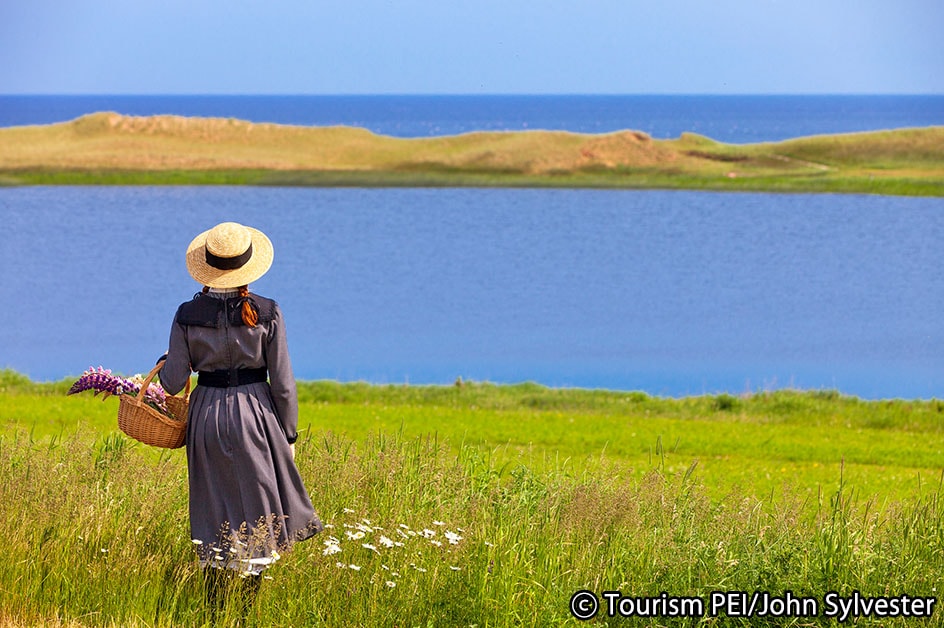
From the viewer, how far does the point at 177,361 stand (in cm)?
656

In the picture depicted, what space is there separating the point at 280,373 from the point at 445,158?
240 ft

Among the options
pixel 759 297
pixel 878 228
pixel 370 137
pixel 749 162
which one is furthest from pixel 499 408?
pixel 370 137

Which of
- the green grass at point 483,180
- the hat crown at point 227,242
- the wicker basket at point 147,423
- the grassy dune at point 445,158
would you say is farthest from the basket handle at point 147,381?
the grassy dune at point 445,158

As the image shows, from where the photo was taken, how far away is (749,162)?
77.1 m

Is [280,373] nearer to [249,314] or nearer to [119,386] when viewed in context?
Answer: [249,314]

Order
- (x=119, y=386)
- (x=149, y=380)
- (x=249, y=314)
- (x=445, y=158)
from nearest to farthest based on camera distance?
(x=249, y=314) < (x=149, y=380) < (x=119, y=386) < (x=445, y=158)

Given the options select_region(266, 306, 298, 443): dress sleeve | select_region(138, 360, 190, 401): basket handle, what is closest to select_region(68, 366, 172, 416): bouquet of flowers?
select_region(138, 360, 190, 401): basket handle

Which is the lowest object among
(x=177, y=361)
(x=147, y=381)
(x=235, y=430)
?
(x=235, y=430)

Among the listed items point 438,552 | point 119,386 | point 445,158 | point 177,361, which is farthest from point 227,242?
point 445,158

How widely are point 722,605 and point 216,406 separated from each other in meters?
3.09

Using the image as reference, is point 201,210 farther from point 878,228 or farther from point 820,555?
point 820,555

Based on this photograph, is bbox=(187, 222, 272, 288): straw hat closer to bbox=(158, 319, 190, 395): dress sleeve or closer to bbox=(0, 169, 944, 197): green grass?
bbox=(158, 319, 190, 395): dress sleeve

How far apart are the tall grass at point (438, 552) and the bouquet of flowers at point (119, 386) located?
0.93 meters

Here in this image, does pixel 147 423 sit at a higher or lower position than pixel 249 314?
lower
